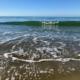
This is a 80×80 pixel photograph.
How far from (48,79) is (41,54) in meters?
2.43

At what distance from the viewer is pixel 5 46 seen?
8.32 meters

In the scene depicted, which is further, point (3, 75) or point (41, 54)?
point (41, 54)

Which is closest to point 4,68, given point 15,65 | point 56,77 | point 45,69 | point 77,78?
point 15,65

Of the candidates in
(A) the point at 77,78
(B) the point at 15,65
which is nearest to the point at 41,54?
(B) the point at 15,65

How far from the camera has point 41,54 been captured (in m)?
7.00

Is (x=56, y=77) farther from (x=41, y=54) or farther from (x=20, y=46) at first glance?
(x=20, y=46)

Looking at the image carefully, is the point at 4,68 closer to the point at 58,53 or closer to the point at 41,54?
the point at 41,54

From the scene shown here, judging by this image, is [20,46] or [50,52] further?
[20,46]

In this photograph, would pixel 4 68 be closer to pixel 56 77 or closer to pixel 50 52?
pixel 56 77

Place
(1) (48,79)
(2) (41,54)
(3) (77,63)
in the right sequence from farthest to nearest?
(2) (41,54) < (3) (77,63) < (1) (48,79)

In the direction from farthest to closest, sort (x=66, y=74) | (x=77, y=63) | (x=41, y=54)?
(x=41, y=54) < (x=77, y=63) < (x=66, y=74)

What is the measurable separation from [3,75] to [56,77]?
1.58 m

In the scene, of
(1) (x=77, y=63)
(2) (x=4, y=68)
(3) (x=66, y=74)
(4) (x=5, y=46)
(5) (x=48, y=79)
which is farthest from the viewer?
(4) (x=5, y=46)

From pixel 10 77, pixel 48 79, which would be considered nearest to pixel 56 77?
pixel 48 79
